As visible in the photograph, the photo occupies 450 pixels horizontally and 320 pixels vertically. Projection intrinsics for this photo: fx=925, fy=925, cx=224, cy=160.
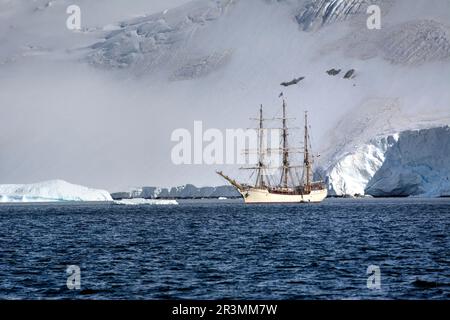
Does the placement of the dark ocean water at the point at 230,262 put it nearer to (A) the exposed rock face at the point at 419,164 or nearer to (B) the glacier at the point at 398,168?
(A) the exposed rock face at the point at 419,164

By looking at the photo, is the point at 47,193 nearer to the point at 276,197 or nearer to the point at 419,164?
the point at 276,197

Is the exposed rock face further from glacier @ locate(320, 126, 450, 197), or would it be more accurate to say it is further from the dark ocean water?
the dark ocean water

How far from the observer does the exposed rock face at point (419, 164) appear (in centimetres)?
13375

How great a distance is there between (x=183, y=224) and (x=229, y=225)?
5084mm

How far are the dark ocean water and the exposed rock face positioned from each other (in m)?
69.4

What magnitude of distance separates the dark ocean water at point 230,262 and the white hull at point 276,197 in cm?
7355

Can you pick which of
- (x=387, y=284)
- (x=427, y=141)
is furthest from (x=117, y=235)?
(x=427, y=141)

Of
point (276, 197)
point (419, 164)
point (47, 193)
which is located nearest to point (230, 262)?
point (419, 164)

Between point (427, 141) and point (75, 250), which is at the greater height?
point (427, 141)

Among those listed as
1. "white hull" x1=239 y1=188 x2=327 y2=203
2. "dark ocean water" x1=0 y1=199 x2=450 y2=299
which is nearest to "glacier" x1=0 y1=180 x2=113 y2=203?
"white hull" x1=239 y1=188 x2=327 y2=203

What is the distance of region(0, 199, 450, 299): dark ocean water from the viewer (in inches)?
1174

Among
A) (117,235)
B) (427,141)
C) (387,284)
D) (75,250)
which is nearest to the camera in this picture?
(387,284)
